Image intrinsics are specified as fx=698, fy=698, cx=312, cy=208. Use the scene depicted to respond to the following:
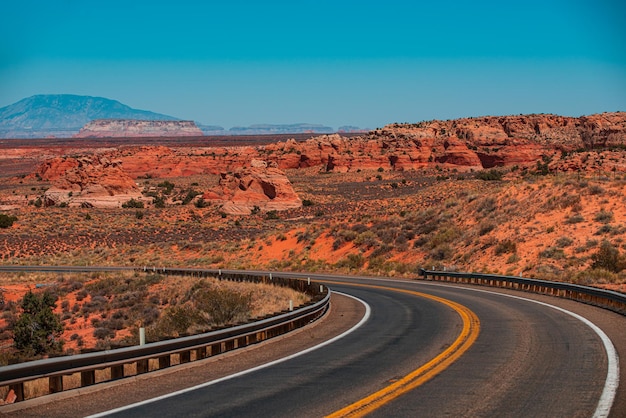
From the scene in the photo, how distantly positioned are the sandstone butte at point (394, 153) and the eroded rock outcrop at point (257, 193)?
1.79 meters

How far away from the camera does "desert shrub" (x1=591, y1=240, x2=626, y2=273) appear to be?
28.4m

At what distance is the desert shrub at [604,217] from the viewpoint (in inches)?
1351

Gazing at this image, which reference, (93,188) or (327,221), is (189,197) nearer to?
(93,188)

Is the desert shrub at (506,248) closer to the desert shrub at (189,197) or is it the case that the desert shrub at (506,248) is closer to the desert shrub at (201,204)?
the desert shrub at (201,204)

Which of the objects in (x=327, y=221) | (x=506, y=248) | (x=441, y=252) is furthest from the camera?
(x=327, y=221)

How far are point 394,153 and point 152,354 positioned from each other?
380 feet

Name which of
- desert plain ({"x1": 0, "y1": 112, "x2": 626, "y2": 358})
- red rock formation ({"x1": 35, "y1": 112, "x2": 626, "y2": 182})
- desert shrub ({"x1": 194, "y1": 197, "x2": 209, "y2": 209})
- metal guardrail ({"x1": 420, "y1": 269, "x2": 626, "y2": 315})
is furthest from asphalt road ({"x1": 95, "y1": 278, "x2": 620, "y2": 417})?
red rock formation ({"x1": 35, "y1": 112, "x2": 626, "y2": 182})

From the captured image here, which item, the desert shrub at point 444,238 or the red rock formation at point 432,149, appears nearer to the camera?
the desert shrub at point 444,238

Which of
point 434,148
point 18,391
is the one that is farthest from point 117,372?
point 434,148

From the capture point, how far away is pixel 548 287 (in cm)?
2417

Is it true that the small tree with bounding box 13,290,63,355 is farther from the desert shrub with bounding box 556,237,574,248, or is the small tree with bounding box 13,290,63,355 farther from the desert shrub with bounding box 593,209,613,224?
the desert shrub with bounding box 593,209,613,224

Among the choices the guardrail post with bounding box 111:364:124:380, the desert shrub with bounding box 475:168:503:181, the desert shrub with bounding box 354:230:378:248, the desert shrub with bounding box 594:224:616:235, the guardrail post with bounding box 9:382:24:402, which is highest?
the desert shrub with bounding box 475:168:503:181

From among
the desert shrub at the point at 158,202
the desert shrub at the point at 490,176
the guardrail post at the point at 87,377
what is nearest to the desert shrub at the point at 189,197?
the desert shrub at the point at 158,202

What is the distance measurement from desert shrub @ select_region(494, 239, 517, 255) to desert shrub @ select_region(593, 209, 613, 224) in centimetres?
420
